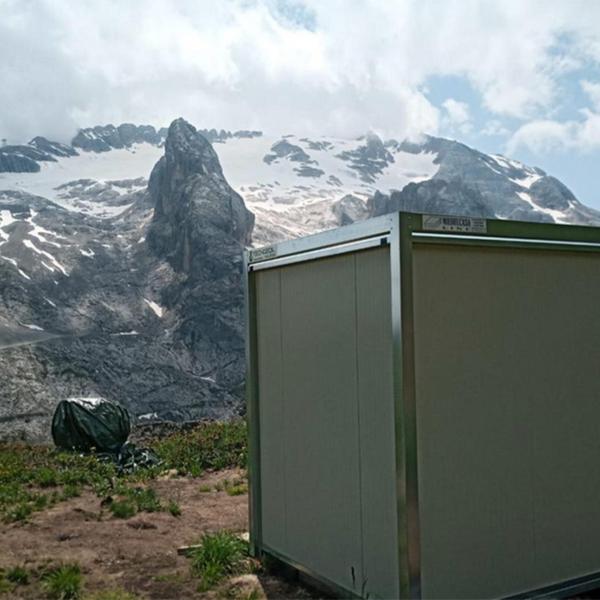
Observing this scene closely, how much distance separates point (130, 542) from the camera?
22.9 ft

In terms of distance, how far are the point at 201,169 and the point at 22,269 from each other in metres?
30.8

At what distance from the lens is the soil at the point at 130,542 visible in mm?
5637

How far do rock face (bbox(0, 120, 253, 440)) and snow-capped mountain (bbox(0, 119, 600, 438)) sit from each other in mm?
192

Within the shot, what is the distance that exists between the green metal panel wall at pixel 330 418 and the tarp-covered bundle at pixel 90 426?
887cm

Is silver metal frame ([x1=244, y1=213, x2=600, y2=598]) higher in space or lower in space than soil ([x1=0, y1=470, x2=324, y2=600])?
higher

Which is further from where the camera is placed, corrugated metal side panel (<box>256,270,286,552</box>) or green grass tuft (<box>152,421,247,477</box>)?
green grass tuft (<box>152,421,247,477</box>)

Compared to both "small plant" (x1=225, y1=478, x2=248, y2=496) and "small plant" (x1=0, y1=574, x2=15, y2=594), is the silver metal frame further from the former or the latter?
"small plant" (x1=225, y1=478, x2=248, y2=496)

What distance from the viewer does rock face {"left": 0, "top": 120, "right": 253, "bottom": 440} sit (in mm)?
58031

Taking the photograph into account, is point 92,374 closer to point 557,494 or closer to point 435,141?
point 557,494

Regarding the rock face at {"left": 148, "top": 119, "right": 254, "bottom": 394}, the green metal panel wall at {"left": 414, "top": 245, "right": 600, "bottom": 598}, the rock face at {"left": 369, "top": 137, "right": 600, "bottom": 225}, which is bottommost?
the green metal panel wall at {"left": 414, "top": 245, "right": 600, "bottom": 598}

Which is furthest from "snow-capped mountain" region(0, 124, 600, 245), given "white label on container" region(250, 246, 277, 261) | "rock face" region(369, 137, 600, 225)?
"white label on container" region(250, 246, 277, 261)

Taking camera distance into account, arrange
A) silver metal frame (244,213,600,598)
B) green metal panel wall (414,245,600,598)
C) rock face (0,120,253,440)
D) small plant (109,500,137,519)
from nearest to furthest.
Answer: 1. silver metal frame (244,213,600,598)
2. green metal panel wall (414,245,600,598)
3. small plant (109,500,137,519)
4. rock face (0,120,253,440)

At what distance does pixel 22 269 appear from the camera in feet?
291

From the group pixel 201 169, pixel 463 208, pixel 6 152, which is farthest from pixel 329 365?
pixel 6 152
